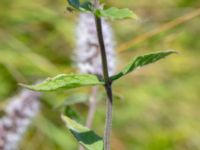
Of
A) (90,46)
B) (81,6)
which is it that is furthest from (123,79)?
(81,6)

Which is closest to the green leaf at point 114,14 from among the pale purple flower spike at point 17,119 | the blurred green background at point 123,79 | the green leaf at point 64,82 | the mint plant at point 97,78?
the mint plant at point 97,78

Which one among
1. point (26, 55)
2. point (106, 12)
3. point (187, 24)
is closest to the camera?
point (106, 12)

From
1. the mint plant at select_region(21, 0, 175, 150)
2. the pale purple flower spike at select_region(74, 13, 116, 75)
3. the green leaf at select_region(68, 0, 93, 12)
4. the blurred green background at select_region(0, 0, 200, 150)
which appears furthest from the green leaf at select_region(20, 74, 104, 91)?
the blurred green background at select_region(0, 0, 200, 150)

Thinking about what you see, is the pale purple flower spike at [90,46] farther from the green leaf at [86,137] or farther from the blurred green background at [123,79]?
the blurred green background at [123,79]

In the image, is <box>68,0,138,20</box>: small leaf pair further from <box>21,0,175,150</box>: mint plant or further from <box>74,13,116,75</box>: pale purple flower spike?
<box>74,13,116,75</box>: pale purple flower spike

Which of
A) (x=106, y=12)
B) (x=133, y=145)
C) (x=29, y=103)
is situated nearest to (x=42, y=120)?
(x=133, y=145)

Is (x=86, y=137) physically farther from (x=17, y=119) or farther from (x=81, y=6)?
(x=17, y=119)

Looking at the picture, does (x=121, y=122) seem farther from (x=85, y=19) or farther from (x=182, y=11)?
(x=85, y=19)
